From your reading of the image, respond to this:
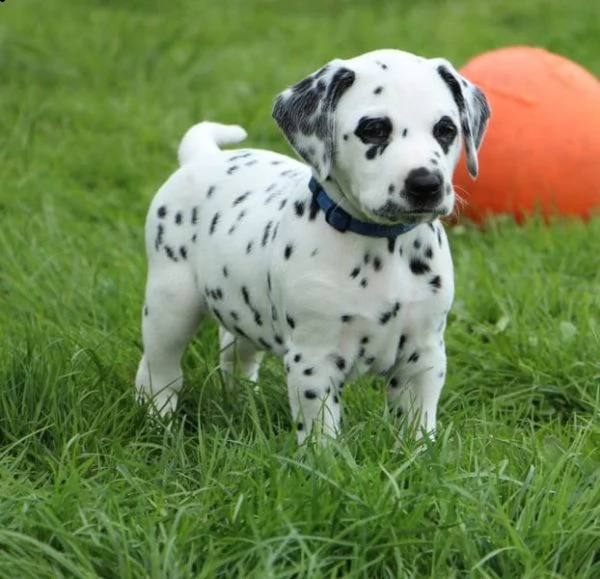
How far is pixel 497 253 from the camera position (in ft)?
21.7

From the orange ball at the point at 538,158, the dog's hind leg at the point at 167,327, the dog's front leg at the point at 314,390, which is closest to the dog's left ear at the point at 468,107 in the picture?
the dog's front leg at the point at 314,390

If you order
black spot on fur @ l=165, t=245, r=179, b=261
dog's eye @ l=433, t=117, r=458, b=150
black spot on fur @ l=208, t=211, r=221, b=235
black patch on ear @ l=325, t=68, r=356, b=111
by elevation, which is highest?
black patch on ear @ l=325, t=68, r=356, b=111

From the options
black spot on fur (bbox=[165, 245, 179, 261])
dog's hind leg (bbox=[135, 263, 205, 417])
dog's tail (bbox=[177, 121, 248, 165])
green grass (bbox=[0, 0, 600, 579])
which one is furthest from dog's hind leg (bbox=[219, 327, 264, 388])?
dog's tail (bbox=[177, 121, 248, 165])

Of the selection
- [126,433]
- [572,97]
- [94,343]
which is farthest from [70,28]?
[126,433]

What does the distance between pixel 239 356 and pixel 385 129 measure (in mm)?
1502

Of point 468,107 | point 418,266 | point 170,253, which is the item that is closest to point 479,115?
point 468,107

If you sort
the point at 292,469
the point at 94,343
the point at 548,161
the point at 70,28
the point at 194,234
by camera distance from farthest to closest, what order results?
the point at 70,28 → the point at 548,161 → the point at 94,343 → the point at 194,234 → the point at 292,469

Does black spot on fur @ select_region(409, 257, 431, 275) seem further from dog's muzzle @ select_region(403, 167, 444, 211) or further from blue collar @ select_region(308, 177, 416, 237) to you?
dog's muzzle @ select_region(403, 167, 444, 211)

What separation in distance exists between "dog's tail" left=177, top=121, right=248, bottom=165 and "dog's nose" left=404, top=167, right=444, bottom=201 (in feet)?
4.64

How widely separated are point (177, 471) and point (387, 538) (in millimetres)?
832

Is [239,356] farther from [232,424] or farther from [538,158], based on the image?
[538,158]

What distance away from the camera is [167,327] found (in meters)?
4.87

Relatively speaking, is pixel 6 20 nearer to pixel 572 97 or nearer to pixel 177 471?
pixel 572 97

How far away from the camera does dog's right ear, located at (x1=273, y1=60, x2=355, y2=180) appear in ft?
13.4
